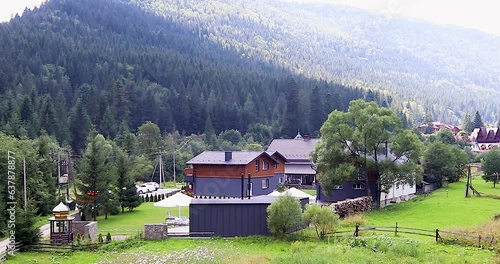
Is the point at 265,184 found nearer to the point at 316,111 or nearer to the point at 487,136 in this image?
the point at 316,111

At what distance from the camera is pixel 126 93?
117125 millimetres

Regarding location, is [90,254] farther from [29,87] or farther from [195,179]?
[29,87]

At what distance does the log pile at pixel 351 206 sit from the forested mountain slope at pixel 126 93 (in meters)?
45.9

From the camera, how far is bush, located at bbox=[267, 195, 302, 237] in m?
29.9

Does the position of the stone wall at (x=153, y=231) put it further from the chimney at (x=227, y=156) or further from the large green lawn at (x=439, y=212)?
the chimney at (x=227, y=156)

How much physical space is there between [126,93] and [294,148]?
5621cm

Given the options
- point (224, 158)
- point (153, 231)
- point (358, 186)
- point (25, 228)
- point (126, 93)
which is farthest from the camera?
point (126, 93)

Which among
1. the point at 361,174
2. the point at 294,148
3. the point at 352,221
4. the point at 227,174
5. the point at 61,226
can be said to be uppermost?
the point at 294,148

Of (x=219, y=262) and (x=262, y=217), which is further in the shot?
(x=262, y=217)

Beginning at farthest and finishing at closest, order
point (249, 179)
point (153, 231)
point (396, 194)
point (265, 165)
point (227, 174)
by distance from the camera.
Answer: point (265, 165), point (396, 194), point (227, 174), point (249, 179), point (153, 231)

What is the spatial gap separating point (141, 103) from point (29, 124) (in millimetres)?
41335

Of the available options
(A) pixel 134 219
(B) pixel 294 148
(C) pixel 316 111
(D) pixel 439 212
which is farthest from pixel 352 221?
(C) pixel 316 111

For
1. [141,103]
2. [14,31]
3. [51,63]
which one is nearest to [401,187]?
[141,103]

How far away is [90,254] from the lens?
27609 millimetres
